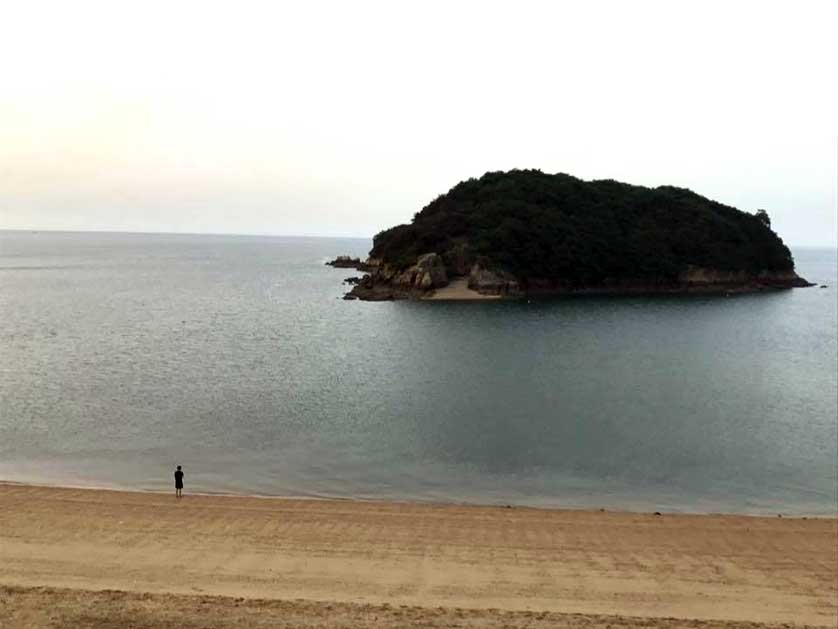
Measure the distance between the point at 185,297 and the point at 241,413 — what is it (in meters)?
65.9

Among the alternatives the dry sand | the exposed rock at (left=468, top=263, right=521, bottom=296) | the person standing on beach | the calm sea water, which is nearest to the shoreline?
the calm sea water

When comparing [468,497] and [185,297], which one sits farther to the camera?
[185,297]

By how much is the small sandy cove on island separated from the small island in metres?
69.4

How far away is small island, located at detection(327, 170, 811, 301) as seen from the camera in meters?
95.6

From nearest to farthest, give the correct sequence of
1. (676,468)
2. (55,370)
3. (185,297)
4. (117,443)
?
(676,468)
(117,443)
(55,370)
(185,297)

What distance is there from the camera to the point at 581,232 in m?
109

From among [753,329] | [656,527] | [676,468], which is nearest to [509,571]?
[656,527]

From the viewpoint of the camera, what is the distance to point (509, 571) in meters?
16.2

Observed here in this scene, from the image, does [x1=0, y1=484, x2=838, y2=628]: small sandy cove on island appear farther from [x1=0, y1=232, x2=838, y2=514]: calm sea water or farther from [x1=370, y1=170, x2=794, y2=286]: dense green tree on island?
[x1=370, y1=170, x2=794, y2=286]: dense green tree on island

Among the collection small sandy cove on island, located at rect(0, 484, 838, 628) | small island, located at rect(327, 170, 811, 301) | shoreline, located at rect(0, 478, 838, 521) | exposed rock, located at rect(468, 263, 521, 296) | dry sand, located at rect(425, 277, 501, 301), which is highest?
small island, located at rect(327, 170, 811, 301)

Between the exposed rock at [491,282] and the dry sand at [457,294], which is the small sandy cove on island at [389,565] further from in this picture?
the exposed rock at [491,282]

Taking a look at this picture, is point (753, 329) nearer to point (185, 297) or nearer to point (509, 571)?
point (509, 571)

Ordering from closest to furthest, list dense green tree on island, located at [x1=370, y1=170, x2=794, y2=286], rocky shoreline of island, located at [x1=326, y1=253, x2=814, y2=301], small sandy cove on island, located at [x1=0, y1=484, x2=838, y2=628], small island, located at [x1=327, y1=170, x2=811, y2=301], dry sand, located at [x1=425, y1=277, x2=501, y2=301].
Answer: small sandy cove on island, located at [x1=0, y1=484, x2=838, y2=628], dry sand, located at [x1=425, y1=277, x2=501, y2=301], rocky shoreline of island, located at [x1=326, y1=253, x2=814, y2=301], small island, located at [x1=327, y1=170, x2=811, y2=301], dense green tree on island, located at [x1=370, y1=170, x2=794, y2=286]

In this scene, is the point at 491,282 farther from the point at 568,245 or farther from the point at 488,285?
the point at 568,245
